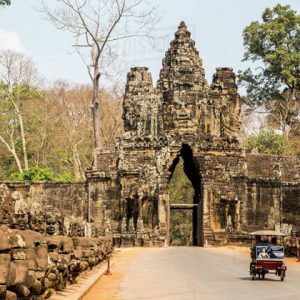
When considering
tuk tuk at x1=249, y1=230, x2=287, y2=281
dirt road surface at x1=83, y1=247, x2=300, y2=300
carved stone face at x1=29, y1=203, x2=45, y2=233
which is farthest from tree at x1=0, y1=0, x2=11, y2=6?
carved stone face at x1=29, y1=203, x2=45, y2=233

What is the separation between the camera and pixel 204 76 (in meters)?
46.3

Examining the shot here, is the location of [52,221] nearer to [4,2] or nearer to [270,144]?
[4,2]

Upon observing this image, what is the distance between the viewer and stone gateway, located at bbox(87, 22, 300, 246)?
41.8 metres

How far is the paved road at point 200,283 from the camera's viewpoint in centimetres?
1520

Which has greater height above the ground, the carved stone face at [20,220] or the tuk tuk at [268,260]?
the carved stone face at [20,220]

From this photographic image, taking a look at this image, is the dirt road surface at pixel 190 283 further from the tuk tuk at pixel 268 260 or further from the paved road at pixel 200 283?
the tuk tuk at pixel 268 260

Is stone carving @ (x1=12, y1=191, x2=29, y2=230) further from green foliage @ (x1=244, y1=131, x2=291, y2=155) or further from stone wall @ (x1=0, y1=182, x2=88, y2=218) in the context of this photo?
green foliage @ (x1=244, y1=131, x2=291, y2=155)

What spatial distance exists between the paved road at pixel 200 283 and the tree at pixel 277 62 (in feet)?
126

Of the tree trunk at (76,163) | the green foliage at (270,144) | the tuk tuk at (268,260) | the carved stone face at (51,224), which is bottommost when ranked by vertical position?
the tuk tuk at (268,260)

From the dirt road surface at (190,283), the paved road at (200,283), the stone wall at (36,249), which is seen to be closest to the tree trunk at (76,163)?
the paved road at (200,283)

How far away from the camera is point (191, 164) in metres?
47.1

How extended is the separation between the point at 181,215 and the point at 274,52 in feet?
51.9

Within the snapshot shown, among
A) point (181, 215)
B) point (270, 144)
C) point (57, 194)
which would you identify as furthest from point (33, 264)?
point (181, 215)

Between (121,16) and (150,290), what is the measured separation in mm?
37353
